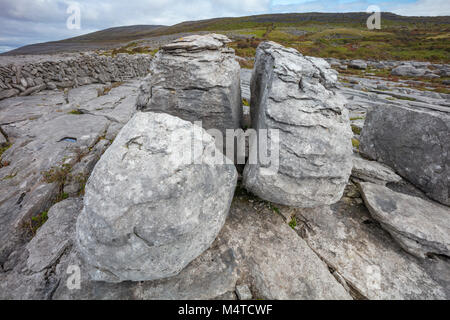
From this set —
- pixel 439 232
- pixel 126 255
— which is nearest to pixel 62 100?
pixel 126 255

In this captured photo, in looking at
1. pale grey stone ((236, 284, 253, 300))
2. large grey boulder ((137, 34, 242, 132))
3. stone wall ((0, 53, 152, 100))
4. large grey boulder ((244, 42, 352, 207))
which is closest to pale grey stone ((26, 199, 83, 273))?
large grey boulder ((137, 34, 242, 132))

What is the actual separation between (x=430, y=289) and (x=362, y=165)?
235 cm

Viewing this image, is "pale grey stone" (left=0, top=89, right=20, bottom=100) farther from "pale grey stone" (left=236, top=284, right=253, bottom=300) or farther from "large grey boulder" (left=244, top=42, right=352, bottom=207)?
"pale grey stone" (left=236, top=284, right=253, bottom=300)

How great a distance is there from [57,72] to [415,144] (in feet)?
55.9

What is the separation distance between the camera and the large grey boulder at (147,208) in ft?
7.89

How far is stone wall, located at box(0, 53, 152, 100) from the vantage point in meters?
10.6

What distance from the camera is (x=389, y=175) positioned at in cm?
418

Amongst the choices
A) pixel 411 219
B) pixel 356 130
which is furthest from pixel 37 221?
pixel 356 130

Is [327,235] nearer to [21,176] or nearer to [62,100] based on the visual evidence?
[21,176]

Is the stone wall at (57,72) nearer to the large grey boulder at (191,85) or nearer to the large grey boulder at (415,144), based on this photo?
the large grey boulder at (191,85)

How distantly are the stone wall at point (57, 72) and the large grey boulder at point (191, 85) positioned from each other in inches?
425

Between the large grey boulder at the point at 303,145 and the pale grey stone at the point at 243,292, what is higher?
the large grey boulder at the point at 303,145

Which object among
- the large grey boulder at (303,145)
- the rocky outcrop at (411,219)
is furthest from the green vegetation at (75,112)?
the rocky outcrop at (411,219)

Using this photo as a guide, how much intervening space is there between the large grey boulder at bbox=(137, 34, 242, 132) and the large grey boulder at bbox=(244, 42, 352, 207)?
1.29 m
